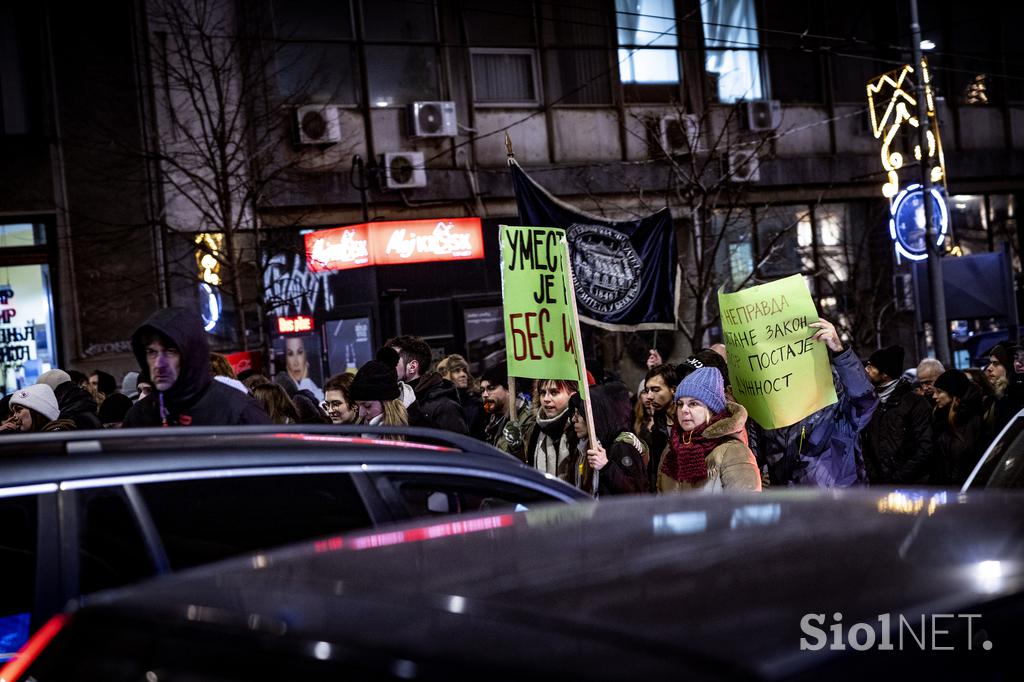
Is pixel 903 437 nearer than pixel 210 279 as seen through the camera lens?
Yes

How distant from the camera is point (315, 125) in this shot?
2045cm

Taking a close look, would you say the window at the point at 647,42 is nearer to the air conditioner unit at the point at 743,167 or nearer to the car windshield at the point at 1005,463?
the air conditioner unit at the point at 743,167

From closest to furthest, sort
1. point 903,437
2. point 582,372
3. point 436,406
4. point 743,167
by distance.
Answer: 1. point 582,372
2. point 436,406
3. point 903,437
4. point 743,167

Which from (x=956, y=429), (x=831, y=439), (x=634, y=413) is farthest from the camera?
(x=634, y=413)

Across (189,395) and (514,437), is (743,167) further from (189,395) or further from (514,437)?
(189,395)

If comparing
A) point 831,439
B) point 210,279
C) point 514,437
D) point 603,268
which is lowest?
point 831,439

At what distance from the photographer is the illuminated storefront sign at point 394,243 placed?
20.1 m

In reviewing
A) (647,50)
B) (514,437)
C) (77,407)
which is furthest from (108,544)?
(647,50)

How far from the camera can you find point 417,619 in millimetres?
1609

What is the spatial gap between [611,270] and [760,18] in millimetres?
15294

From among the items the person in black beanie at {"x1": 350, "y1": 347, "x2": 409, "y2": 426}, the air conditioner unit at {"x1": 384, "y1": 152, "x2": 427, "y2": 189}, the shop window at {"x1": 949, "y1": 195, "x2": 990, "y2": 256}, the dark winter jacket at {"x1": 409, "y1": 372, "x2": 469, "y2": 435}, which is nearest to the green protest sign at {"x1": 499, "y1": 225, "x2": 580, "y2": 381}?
the person in black beanie at {"x1": 350, "y1": 347, "x2": 409, "y2": 426}

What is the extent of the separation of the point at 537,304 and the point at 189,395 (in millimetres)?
2546

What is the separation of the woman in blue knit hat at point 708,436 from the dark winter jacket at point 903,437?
4.06 meters

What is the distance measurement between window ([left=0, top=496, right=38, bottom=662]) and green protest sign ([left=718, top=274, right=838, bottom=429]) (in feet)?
16.5
